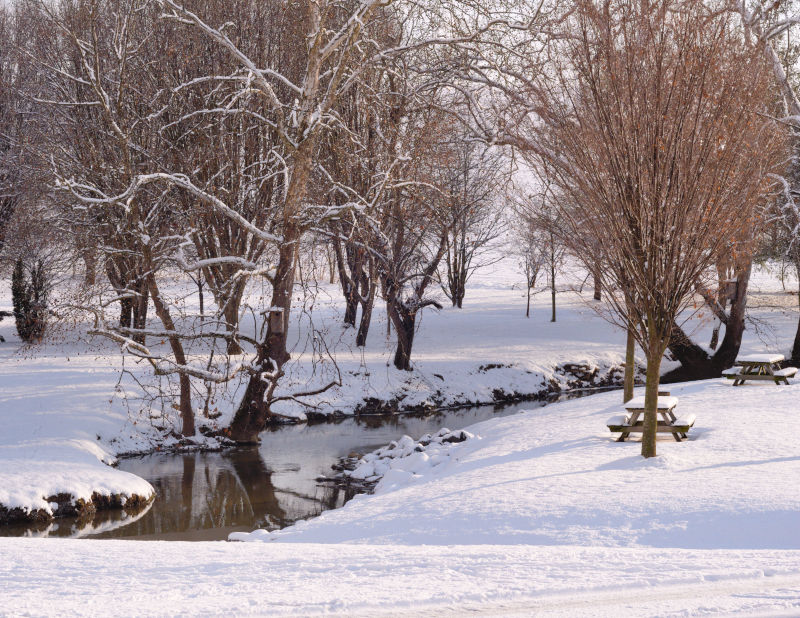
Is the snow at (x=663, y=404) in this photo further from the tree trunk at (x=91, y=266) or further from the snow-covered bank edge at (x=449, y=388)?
the tree trunk at (x=91, y=266)

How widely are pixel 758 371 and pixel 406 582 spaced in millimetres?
14949

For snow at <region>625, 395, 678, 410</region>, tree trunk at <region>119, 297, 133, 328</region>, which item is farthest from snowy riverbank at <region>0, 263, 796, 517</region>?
snow at <region>625, 395, 678, 410</region>

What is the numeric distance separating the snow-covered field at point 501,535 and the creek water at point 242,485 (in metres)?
0.92

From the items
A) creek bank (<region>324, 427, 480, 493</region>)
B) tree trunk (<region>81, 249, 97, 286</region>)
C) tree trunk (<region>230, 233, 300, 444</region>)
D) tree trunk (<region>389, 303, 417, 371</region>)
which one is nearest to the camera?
creek bank (<region>324, 427, 480, 493</region>)

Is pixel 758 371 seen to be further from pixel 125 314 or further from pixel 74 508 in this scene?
pixel 125 314

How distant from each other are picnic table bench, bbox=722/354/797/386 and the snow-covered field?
537mm

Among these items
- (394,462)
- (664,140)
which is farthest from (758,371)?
(664,140)

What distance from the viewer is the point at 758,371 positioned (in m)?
18.2

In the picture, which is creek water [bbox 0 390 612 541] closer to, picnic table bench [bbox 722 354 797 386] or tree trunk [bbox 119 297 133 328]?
→ picnic table bench [bbox 722 354 797 386]

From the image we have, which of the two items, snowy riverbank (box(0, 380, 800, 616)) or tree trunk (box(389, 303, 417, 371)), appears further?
tree trunk (box(389, 303, 417, 371))

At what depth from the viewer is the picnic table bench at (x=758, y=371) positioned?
17.5m

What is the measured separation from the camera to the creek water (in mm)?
12156


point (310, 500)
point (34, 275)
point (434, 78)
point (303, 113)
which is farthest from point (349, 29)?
point (34, 275)

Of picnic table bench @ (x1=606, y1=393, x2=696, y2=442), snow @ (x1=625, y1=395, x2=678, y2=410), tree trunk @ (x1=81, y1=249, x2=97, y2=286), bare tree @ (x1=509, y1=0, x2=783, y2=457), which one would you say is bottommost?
picnic table bench @ (x1=606, y1=393, x2=696, y2=442)
